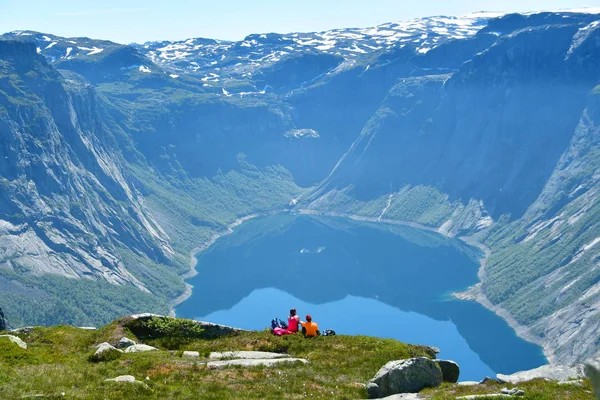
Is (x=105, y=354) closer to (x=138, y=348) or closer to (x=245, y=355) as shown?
(x=138, y=348)

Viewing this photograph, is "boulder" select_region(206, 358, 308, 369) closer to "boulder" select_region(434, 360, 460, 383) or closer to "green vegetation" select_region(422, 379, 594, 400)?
"boulder" select_region(434, 360, 460, 383)

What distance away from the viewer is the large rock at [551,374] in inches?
1510

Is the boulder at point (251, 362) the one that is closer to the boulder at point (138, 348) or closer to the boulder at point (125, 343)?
the boulder at point (138, 348)

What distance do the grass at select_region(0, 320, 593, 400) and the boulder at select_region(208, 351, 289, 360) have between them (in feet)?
3.16

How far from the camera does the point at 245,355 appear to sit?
44812 millimetres

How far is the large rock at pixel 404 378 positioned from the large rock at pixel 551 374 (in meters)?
Result: 4.32

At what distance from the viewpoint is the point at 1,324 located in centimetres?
5588

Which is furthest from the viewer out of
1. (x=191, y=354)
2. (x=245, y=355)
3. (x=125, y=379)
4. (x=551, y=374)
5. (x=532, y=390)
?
(x=191, y=354)

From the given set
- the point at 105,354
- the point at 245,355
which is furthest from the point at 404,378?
the point at 105,354

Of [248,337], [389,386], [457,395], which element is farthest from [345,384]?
[248,337]

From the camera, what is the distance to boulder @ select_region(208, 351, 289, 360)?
44.2 m

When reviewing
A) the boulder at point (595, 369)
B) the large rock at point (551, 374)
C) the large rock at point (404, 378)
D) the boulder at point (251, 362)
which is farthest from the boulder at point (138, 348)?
the boulder at point (595, 369)

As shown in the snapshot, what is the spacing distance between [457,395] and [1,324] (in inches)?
1585

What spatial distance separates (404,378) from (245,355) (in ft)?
40.3
